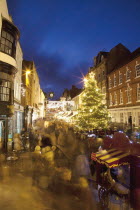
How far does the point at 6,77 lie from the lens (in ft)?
46.4

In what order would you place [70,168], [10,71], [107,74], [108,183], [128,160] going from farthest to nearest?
[107,74] → [10,71] → [70,168] → [108,183] → [128,160]

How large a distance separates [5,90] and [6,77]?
3.68 feet

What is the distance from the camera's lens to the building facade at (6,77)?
13.7 meters

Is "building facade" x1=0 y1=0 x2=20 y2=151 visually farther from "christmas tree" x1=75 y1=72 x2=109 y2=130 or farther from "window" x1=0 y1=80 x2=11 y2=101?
"christmas tree" x1=75 y1=72 x2=109 y2=130

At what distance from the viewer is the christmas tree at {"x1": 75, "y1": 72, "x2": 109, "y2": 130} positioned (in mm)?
21297

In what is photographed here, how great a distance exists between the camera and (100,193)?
658 centimetres

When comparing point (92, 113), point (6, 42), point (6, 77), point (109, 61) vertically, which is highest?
point (109, 61)

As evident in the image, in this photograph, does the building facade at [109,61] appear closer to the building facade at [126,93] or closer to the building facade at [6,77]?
the building facade at [126,93]

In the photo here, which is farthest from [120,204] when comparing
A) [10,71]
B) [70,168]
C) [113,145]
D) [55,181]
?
[10,71]

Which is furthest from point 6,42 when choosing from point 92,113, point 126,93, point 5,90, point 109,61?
point 109,61

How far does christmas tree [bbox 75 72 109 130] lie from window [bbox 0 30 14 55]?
11.2 m

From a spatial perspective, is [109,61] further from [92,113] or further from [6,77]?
[6,77]

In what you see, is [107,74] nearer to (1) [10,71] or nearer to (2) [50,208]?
(1) [10,71]

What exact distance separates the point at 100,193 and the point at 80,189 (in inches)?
35.6
